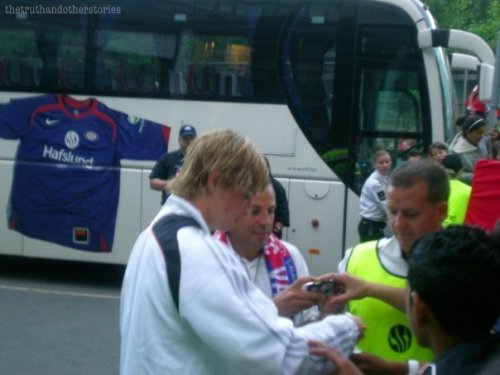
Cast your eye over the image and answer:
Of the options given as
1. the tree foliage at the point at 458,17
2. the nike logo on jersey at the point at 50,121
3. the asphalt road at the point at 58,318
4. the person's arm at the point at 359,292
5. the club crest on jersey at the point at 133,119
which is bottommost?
the asphalt road at the point at 58,318

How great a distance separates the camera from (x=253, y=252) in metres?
3.82

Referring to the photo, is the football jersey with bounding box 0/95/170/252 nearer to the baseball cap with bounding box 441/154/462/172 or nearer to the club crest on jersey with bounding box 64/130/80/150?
the club crest on jersey with bounding box 64/130/80/150

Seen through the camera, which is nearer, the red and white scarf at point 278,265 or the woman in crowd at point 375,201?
the red and white scarf at point 278,265

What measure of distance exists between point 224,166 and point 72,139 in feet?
29.5

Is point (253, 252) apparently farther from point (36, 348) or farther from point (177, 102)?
point (177, 102)

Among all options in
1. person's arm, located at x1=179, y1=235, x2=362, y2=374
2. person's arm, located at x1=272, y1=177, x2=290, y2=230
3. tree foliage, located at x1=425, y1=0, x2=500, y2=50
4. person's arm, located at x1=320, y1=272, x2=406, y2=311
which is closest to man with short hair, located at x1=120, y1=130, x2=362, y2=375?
person's arm, located at x1=179, y1=235, x2=362, y2=374

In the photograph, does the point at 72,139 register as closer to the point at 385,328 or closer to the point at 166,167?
the point at 166,167

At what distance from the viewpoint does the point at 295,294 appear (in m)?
3.00

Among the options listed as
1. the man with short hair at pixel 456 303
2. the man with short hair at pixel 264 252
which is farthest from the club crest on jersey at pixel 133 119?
the man with short hair at pixel 456 303

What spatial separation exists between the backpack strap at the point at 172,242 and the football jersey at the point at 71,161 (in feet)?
28.2

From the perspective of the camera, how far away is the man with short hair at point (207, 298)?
8.00ft

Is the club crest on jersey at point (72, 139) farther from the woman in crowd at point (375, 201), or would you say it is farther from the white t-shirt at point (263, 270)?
the white t-shirt at point (263, 270)

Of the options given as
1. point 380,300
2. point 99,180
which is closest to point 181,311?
point 380,300

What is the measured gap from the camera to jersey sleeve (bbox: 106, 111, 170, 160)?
11.2 meters
